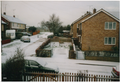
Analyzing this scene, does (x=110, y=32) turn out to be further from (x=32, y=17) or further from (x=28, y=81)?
(x=28, y=81)

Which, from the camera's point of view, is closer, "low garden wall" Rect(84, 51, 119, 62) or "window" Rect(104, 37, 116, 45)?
"low garden wall" Rect(84, 51, 119, 62)

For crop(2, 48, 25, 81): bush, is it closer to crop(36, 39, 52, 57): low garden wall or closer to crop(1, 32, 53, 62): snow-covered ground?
crop(1, 32, 53, 62): snow-covered ground

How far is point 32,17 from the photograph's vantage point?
221 inches

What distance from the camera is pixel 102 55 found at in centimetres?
634

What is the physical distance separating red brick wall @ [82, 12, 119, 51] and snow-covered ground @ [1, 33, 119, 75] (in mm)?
1510

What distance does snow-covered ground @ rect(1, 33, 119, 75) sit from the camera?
199 inches

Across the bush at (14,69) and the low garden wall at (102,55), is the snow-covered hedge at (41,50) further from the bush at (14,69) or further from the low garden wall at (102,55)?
the low garden wall at (102,55)

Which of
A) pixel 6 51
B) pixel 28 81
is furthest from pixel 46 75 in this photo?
pixel 6 51

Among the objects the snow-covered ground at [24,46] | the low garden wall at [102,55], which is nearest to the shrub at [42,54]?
the snow-covered ground at [24,46]

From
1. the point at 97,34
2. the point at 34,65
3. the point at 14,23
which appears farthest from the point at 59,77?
the point at 97,34

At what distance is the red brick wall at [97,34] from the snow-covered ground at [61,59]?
1510 millimetres

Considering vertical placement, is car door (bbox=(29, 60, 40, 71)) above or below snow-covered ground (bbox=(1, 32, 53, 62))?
below

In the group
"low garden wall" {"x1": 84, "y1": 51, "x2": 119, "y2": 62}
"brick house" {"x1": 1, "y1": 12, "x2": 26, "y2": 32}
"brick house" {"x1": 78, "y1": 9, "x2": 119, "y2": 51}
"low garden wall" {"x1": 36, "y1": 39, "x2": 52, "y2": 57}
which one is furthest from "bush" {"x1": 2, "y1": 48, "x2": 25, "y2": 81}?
"brick house" {"x1": 78, "y1": 9, "x2": 119, "y2": 51}

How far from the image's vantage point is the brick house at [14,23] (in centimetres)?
559
